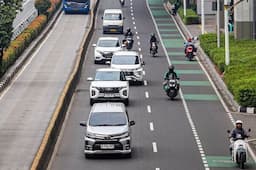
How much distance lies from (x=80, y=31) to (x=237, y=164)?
149 ft

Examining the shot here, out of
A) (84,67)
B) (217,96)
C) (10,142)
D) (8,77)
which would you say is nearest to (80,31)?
(84,67)

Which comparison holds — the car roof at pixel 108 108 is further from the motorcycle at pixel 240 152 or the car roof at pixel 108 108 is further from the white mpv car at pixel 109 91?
the white mpv car at pixel 109 91

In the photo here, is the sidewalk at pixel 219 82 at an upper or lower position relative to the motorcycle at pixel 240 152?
lower

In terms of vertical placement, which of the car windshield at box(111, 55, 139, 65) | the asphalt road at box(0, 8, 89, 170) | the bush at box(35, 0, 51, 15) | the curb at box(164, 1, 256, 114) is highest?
the bush at box(35, 0, 51, 15)

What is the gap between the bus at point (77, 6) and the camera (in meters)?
85.3

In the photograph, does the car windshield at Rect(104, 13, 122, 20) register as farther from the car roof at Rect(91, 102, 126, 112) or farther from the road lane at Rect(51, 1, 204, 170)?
the car roof at Rect(91, 102, 126, 112)

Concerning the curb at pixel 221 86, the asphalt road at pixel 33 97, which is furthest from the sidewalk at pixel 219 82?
the asphalt road at pixel 33 97

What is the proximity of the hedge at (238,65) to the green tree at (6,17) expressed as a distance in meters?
11.6

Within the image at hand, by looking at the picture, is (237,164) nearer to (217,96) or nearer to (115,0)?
(217,96)

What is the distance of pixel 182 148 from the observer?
33.2 meters

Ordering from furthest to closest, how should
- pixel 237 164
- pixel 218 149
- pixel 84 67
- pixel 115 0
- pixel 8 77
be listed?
pixel 115 0 → pixel 84 67 → pixel 8 77 → pixel 218 149 → pixel 237 164

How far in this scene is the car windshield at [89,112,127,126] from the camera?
31.6 metres

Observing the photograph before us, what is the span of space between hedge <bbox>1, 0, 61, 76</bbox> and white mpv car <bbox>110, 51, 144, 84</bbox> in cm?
655

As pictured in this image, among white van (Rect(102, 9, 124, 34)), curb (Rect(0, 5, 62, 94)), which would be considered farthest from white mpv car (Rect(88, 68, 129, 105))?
white van (Rect(102, 9, 124, 34))
